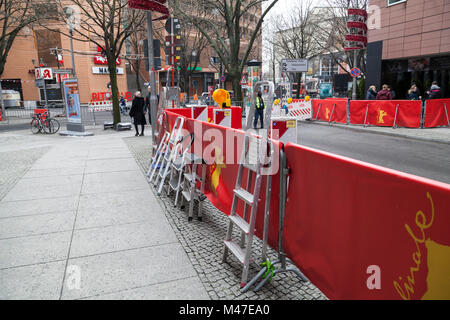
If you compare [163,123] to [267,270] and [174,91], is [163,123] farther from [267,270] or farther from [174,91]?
[267,270]

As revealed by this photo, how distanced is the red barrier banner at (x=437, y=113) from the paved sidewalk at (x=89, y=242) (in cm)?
1290

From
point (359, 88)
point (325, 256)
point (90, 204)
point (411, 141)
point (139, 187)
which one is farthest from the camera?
point (359, 88)

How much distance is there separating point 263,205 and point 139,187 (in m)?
4.04

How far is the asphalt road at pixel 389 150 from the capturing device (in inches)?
320

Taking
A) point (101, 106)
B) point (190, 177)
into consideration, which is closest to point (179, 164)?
point (190, 177)

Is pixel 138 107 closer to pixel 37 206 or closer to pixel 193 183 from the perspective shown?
pixel 37 206

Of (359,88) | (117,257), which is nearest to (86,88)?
(359,88)

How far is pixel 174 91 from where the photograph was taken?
484 inches

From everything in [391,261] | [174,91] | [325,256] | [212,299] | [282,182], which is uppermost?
[174,91]

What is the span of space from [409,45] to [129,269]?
21.9 m

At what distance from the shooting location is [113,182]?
726cm

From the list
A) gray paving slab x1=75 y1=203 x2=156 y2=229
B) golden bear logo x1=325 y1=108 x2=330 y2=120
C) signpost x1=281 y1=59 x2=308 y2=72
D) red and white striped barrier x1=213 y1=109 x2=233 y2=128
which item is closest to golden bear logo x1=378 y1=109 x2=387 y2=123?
golden bear logo x1=325 y1=108 x2=330 y2=120

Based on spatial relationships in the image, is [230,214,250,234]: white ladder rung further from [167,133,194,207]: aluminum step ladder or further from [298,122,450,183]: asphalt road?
[298,122,450,183]: asphalt road

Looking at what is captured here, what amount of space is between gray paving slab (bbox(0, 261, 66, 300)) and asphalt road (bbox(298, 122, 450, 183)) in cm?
727
